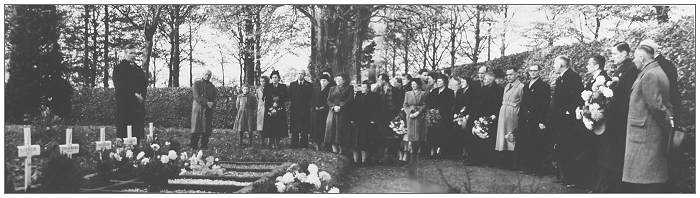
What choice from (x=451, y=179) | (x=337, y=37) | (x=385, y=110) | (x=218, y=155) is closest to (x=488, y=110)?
(x=385, y=110)

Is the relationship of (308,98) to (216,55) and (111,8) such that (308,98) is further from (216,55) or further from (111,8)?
(216,55)

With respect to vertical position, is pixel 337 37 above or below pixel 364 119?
above

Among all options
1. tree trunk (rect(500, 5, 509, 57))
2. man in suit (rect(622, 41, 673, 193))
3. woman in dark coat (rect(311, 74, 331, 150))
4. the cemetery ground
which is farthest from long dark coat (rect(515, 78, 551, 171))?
tree trunk (rect(500, 5, 509, 57))

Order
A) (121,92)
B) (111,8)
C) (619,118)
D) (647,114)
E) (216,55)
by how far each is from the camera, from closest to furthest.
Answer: (647,114) → (619,118) → (121,92) → (111,8) → (216,55)

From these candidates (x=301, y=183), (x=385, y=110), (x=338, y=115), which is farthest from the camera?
(x=338, y=115)

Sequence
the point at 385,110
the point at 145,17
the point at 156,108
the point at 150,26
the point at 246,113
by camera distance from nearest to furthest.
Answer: the point at 385,110 < the point at 246,113 < the point at 156,108 < the point at 145,17 < the point at 150,26

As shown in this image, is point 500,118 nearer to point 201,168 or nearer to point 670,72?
point 670,72

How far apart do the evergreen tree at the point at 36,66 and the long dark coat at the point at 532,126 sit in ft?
28.4

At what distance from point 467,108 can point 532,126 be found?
1.55 m

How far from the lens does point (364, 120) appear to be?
8.81 meters

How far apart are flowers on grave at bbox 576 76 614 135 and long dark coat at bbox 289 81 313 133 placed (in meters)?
6.03
